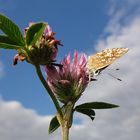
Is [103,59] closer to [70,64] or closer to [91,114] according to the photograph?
[70,64]

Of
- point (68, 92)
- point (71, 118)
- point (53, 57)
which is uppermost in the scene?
point (53, 57)

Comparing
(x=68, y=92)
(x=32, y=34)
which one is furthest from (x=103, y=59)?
(x=32, y=34)

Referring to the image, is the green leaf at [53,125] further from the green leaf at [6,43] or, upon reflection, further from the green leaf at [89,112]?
the green leaf at [6,43]

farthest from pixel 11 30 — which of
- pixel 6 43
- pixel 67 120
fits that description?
pixel 67 120

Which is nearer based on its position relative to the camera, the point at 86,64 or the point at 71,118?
the point at 71,118

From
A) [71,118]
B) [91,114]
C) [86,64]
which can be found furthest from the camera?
[91,114]

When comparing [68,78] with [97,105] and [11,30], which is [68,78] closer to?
[97,105]

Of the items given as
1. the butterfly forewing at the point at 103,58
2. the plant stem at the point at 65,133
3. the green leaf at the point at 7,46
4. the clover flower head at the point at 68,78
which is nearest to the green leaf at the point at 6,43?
the green leaf at the point at 7,46
